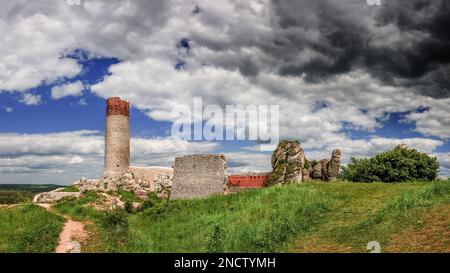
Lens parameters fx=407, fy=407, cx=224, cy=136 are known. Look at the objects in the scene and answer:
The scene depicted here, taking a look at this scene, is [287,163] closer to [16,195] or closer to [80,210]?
[80,210]

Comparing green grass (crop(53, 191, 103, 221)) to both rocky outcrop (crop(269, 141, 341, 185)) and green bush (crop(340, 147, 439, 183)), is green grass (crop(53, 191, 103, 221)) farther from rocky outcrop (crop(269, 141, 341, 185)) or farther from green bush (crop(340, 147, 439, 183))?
green bush (crop(340, 147, 439, 183))

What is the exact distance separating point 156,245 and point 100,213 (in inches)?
279

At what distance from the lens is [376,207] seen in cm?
1459

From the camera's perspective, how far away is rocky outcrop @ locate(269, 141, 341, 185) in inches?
1030

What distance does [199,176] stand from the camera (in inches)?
1017

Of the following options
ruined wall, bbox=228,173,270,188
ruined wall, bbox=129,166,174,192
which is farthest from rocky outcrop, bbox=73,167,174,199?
ruined wall, bbox=228,173,270,188

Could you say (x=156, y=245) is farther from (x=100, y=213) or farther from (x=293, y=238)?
(x=100, y=213)

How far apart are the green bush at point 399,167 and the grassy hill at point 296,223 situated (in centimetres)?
1050

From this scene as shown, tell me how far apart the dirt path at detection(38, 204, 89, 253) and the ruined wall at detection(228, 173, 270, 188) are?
13.9 metres

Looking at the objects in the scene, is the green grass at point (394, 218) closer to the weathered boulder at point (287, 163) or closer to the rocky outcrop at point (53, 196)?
the weathered boulder at point (287, 163)

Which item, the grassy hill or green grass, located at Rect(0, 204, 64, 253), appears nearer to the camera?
the grassy hill

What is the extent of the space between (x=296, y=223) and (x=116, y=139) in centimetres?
2893

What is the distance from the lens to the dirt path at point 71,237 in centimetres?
1237

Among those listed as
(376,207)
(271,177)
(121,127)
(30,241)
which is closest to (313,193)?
(376,207)
